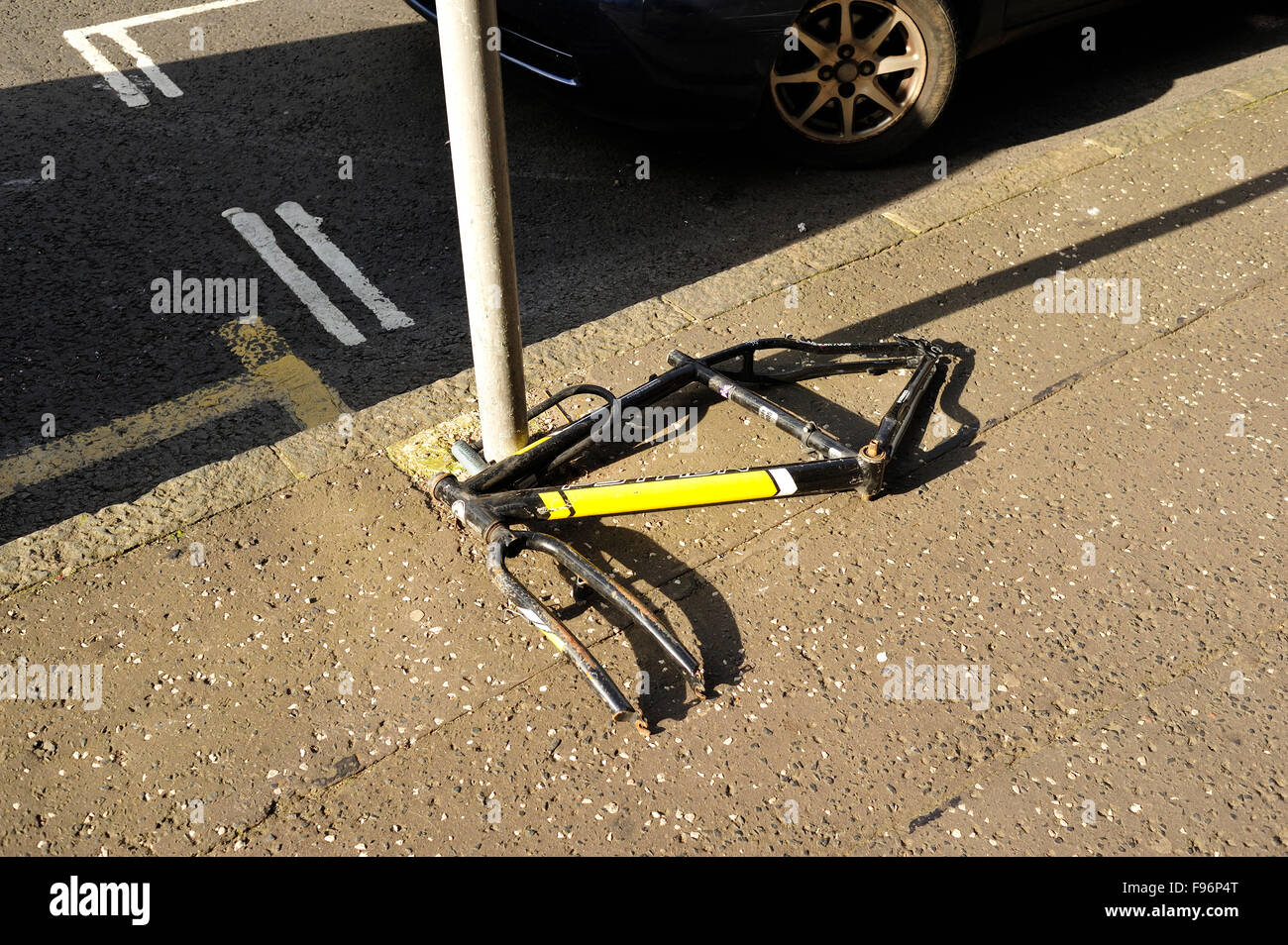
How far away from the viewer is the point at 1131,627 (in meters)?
3.16

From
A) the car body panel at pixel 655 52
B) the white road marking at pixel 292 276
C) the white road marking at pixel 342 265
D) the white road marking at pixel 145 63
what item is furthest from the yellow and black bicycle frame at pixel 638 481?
the white road marking at pixel 145 63

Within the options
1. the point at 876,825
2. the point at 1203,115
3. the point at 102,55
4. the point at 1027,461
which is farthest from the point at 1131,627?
the point at 102,55

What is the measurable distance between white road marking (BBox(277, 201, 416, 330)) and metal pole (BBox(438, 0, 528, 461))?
3.74 feet

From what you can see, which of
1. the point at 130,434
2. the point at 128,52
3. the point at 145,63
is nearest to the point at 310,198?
the point at 130,434

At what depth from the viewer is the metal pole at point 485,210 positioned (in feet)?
9.34

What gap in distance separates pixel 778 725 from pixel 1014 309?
85.8 inches

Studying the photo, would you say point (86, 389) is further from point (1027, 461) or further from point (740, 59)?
point (1027, 461)

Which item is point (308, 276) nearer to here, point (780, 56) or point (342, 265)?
point (342, 265)

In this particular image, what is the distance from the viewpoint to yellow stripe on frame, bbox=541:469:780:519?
3242mm

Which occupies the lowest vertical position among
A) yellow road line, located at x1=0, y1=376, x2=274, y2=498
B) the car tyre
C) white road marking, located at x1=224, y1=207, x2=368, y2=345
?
yellow road line, located at x1=0, y1=376, x2=274, y2=498

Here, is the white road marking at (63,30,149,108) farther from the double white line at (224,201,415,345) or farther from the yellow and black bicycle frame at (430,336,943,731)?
the yellow and black bicycle frame at (430,336,943,731)

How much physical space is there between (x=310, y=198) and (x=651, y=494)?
272cm

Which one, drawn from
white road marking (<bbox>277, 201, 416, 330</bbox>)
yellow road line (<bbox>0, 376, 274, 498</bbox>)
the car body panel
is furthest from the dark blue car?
yellow road line (<bbox>0, 376, 274, 498</bbox>)
